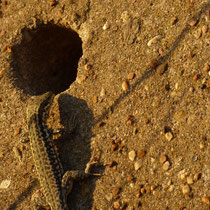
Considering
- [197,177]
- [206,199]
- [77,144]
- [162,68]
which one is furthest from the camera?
[77,144]

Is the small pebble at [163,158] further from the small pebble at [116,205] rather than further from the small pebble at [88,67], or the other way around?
the small pebble at [88,67]

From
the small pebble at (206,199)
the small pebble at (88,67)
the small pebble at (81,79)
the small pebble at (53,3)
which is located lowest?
the small pebble at (206,199)

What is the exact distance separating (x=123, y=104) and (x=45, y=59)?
77.7 inches

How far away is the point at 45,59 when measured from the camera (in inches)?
233

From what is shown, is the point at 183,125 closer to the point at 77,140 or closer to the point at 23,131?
the point at 77,140

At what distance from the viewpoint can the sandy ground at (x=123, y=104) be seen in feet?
13.0

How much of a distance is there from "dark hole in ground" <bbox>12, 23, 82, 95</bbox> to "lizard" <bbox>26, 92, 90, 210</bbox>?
1.97 ft

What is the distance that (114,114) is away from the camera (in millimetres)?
4457

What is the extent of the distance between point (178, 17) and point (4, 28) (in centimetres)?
247

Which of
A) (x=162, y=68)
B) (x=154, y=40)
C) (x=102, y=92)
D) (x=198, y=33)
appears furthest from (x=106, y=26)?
(x=198, y=33)

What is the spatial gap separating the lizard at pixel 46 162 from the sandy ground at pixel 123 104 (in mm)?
147

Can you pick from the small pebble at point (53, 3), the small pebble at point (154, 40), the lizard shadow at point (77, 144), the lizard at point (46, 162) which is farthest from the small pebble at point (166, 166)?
the small pebble at point (53, 3)

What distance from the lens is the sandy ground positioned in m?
3.96

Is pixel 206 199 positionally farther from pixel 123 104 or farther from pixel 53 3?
pixel 53 3
